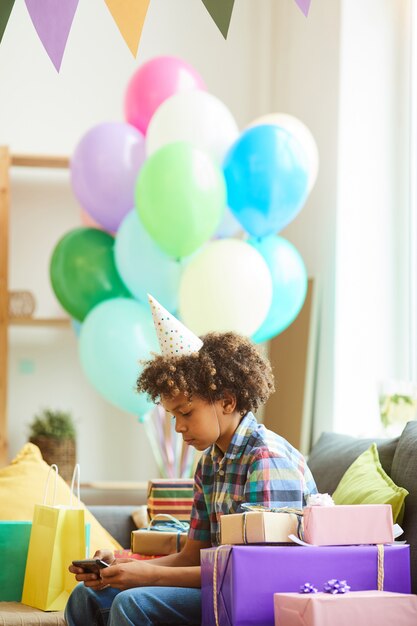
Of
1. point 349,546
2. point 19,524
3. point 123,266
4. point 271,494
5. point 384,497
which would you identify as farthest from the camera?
point 123,266

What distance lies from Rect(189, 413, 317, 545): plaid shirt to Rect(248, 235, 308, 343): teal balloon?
1.39m

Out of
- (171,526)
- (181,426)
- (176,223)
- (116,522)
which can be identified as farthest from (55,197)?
(181,426)

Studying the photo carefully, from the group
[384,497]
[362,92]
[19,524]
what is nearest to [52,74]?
[362,92]

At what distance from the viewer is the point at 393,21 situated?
3.78 meters

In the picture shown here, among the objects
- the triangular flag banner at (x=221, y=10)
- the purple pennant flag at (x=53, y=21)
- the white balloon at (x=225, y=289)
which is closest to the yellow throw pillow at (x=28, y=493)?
the white balloon at (x=225, y=289)

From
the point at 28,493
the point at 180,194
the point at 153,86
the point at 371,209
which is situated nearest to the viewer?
the point at 28,493

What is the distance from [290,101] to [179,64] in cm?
101

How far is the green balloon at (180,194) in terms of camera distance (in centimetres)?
311

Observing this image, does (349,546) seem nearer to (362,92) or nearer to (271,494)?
(271,494)

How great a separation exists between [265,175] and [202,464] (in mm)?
1346

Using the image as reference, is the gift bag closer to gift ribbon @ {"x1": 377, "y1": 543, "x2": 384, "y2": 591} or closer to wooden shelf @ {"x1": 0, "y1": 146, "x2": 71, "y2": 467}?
gift ribbon @ {"x1": 377, "y1": 543, "x2": 384, "y2": 591}

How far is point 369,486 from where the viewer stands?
2.12m

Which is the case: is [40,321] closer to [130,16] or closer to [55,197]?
[55,197]

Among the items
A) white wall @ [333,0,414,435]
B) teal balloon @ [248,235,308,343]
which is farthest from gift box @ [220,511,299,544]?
white wall @ [333,0,414,435]
